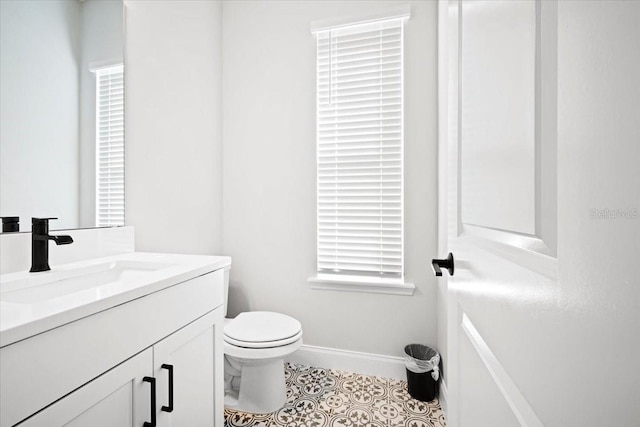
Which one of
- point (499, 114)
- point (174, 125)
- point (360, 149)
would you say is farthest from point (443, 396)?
point (174, 125)

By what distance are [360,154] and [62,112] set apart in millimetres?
1543

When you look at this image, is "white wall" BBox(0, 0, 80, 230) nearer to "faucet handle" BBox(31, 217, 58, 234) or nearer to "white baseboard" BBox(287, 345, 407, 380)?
"faucet handle" BBox(31, 217, 58, 234)

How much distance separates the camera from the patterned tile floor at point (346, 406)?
5.29 feet

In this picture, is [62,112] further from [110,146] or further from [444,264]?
[444,264]

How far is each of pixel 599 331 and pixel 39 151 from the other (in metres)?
1.56

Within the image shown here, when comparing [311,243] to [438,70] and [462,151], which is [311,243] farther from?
[462,151]

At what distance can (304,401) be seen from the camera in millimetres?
1776

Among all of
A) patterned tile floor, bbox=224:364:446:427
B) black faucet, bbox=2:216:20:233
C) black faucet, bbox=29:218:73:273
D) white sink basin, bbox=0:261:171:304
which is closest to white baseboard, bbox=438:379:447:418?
patterned tile floor, bbox=224:364:446:427

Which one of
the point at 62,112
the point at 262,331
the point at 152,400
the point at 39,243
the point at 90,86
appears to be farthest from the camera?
the point at 262,331

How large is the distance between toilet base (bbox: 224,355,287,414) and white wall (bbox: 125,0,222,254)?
2.75 feet

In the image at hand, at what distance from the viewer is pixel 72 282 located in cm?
106

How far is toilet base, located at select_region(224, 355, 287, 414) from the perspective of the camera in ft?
5.51

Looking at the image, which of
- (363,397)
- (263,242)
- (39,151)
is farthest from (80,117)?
(363,397)

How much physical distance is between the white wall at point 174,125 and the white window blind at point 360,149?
0.77 metres
